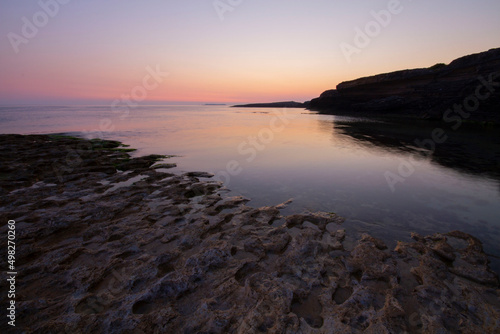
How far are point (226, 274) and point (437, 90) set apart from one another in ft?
213

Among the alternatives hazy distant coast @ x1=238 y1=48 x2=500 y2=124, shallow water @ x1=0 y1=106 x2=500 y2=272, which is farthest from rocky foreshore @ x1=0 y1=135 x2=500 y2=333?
hazy distant coast @ x1=238 y1=48 x2=500 y2=124

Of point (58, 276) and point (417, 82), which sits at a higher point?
point (417, 82)

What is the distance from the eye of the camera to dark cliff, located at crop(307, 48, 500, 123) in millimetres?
39281

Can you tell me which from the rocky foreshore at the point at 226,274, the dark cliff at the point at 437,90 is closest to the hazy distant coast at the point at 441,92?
the dark cliff at the point at 437,90

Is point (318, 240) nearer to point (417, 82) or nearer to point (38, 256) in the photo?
point (38, 256)

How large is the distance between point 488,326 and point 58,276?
823 cm

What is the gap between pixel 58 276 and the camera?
4.84m

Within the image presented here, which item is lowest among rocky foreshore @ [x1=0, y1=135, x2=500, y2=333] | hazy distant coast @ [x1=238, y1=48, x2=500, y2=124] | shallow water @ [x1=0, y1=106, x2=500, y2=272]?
shallow water @ [x1=0, y1=106, x2=500, y2=272]

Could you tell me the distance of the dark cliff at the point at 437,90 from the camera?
39281 mm

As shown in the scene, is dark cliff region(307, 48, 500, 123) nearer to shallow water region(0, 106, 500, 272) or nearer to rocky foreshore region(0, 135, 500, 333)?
shallow water region(0, 106, 500, 272)

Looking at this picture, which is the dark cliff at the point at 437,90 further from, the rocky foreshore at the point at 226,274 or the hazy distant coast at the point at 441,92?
the rocky foreshore at the point at 226,274

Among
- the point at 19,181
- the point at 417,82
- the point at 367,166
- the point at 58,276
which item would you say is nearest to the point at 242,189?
the point at 58,276

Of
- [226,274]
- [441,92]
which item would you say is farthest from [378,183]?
[441,92]

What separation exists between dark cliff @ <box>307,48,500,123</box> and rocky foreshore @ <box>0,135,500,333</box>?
165ft
